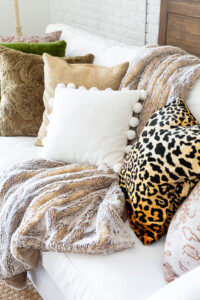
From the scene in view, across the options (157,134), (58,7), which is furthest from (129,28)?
(157,134)

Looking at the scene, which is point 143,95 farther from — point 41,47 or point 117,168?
point 41,47

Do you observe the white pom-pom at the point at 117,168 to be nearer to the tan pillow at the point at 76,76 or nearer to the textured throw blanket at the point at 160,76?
the textured throw blanket at the point at 160,76

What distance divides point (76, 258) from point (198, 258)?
0.36m

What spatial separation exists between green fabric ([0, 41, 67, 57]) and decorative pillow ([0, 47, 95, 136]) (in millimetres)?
127

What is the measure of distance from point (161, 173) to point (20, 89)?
3.00 feet

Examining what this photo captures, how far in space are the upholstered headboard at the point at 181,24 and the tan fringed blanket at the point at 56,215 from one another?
5.90 ft

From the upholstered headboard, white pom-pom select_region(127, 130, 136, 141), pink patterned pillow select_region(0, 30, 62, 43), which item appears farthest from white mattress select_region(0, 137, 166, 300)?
the upholstered headboard

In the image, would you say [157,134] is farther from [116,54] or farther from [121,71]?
[116,54]

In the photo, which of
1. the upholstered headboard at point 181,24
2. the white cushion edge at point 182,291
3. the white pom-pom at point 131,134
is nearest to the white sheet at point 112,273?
the white cushion edge at point 182,291

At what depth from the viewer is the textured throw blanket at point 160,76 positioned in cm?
137

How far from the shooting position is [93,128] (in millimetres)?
1384

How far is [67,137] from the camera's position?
4.63ft

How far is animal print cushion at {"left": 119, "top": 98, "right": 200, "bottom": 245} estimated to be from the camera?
3.41 ft

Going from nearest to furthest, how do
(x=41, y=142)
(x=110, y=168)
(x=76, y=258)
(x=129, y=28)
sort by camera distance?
→ (x=76, y=258)
(x=110, y=168)
(x=41, y=142)
(x=129, y=28)
